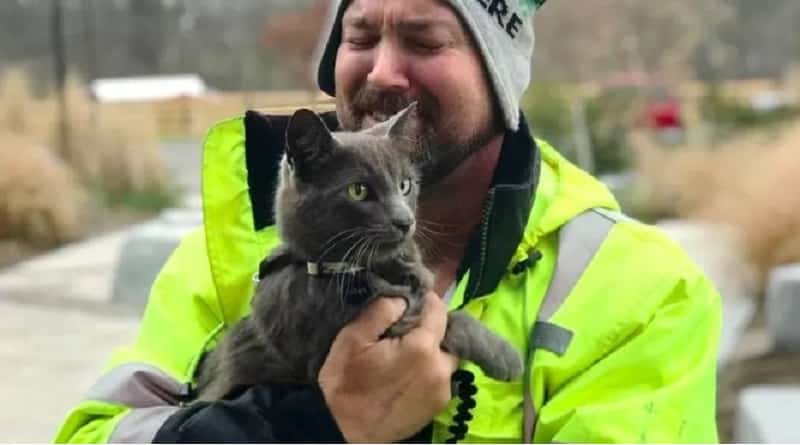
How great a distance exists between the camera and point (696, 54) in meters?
13.0

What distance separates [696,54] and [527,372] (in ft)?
38.7

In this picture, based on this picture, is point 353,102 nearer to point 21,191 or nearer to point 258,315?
point 258,315

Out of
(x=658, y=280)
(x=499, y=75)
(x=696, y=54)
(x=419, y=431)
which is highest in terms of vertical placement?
(x=499, y=75)

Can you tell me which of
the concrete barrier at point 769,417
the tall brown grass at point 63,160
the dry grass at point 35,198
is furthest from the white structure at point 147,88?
the concrete barrier at point 769,417

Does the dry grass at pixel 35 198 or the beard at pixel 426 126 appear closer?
the beard at pixel 426 126

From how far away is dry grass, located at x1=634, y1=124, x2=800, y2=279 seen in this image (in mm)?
8188

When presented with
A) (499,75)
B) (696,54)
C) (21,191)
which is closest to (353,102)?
(499,75)

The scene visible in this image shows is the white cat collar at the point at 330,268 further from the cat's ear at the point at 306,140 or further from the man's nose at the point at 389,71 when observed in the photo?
the man's nose at the point at 389,71

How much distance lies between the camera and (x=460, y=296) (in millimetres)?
1798

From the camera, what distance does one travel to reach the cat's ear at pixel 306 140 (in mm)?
1519

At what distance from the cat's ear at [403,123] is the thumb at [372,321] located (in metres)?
0.22

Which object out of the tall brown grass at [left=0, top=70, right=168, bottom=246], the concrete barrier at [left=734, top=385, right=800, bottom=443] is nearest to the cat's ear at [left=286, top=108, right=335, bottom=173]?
the concrete barrier at [left=734, top=385, right=800, bottom=443]

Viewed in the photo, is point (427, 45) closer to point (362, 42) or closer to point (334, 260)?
point (362, 42)

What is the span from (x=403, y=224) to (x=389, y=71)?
276mm
